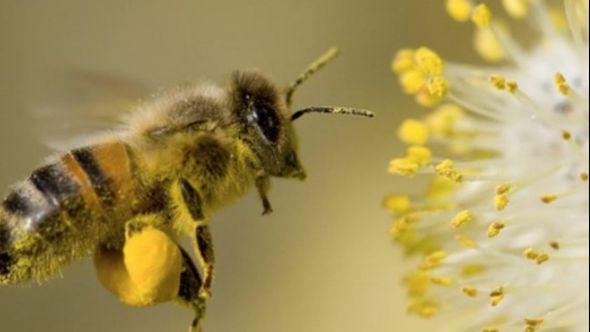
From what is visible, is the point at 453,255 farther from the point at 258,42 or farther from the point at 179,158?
the point at 258,42

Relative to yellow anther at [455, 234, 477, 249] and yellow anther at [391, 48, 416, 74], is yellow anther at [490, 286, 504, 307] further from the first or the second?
yellow anther at [391, 48, 416, 74]

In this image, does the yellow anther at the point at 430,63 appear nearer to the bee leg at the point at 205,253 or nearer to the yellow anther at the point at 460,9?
the yellow anther at the point at 460,9

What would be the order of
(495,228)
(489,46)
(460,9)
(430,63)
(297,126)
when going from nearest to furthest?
(495,228) < (430,63) < (460,9) < (489,46) < (297,126)

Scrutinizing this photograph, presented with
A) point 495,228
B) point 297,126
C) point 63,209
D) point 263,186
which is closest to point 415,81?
point 495,228

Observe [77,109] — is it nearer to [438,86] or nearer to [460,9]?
[438,86]

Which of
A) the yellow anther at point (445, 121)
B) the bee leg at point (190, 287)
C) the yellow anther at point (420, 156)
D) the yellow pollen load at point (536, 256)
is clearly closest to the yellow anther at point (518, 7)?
the yellow anther at point (445, 121)

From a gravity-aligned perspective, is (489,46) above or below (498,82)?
above

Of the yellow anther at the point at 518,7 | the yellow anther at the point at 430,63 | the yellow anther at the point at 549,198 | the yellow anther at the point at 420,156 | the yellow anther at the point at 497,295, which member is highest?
the yellow anther at the point at 518,7

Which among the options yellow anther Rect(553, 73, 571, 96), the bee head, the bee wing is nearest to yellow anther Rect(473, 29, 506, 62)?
yellow anther Rect(553, 73, 571, 96)
